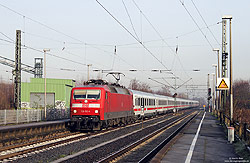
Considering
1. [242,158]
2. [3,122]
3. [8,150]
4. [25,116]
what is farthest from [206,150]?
[25,116]

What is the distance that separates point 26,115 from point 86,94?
11886 millimetres

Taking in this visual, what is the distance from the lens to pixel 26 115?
3100 centimetres

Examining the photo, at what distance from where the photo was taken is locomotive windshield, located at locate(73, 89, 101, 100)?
21.5 m

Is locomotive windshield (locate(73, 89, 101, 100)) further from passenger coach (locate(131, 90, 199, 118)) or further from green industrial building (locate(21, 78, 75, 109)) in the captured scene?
green industrial building (locate(21, 78, 75, 109))

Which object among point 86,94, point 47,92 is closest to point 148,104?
point 47,92

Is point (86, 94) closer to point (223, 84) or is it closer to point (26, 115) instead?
point (223, 84)

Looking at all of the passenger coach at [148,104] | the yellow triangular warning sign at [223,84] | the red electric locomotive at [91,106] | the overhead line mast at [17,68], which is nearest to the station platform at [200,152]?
the yellow triangular warning sign at [223,84]

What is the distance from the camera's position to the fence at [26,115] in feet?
90.8

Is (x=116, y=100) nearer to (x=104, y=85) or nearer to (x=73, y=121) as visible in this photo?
(x=104, y=85)

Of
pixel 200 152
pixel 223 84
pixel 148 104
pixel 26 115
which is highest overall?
pixel 223 84

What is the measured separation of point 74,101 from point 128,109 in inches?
339

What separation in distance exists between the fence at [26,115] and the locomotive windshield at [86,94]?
8.99 metres

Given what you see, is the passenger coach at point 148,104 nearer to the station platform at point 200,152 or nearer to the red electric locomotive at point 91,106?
the red electric locomotive at point 91,106

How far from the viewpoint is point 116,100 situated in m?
24.9
